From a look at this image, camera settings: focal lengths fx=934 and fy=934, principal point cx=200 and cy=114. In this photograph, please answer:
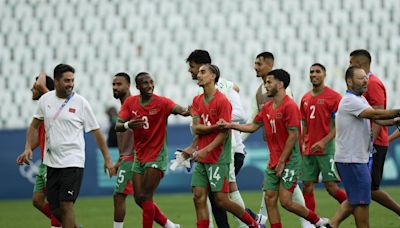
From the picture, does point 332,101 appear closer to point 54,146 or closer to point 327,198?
point 54,146

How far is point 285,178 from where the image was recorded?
11.3 metres

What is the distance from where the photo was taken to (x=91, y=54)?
27141 mm

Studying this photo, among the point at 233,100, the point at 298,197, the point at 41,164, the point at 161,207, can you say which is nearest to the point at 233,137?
the point at 233,100

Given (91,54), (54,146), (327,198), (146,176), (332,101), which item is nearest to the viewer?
(54,146)

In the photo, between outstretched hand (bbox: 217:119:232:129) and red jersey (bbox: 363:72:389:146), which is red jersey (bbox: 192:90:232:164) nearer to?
outstretched hand (bbox: 217:119:232:129)

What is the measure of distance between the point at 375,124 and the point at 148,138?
291 cm

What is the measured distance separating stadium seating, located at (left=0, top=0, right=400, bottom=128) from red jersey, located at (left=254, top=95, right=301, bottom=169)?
47.6 feet

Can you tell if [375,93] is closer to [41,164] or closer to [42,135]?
[42,135]

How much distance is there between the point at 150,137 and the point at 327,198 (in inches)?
316

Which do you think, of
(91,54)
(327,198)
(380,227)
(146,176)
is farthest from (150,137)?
(91,54)

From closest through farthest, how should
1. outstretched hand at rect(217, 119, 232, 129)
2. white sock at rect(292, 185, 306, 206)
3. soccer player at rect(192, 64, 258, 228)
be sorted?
outstretched hand at rect(217, 119, 232, 129) → soccer player at rect(192, 64, 258, 228) → white sock at rect(292, 185, 306, 206)

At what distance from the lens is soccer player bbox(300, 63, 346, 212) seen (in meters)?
12.8

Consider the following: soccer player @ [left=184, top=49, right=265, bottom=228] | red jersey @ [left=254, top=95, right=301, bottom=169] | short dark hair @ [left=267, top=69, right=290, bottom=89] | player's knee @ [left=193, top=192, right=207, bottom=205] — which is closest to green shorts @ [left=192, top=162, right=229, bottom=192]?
player's knee @ [left=193, top=192, right=207, bottom=205]

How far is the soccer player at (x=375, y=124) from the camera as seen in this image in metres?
12.0
